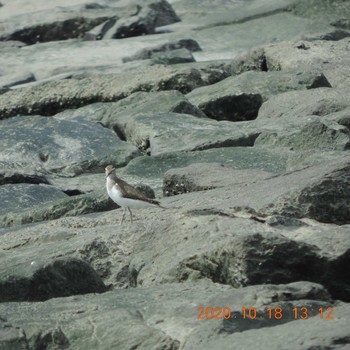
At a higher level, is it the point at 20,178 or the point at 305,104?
the point at 20,178

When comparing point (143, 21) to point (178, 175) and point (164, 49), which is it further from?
point (178, 175)

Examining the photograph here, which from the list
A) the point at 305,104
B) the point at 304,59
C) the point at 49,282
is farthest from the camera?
the point at 304,59

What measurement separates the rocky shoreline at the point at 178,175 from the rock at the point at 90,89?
22 millimetres

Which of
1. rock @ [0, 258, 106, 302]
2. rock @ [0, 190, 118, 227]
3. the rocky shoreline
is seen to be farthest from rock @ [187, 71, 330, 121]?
rock @ [0, 258, 106, 302]

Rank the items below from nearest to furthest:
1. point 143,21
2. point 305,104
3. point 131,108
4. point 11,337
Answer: point 11,337, point 305,104, point 131,108, point 143,21

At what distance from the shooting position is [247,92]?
14.4m

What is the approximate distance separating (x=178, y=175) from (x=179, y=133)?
2.98 m

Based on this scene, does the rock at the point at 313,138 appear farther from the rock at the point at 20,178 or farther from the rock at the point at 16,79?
the rock at the point at 16,79

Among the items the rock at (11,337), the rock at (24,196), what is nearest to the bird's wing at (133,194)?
the rock at (24,196)

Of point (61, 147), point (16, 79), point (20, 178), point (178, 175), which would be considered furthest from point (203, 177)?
point (16, 79)

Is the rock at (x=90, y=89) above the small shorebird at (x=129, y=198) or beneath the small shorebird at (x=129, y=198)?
beneath

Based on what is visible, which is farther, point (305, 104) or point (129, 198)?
point (305, 104)

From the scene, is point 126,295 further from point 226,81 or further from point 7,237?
point 226,81

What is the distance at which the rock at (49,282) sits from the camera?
23.4 ft
